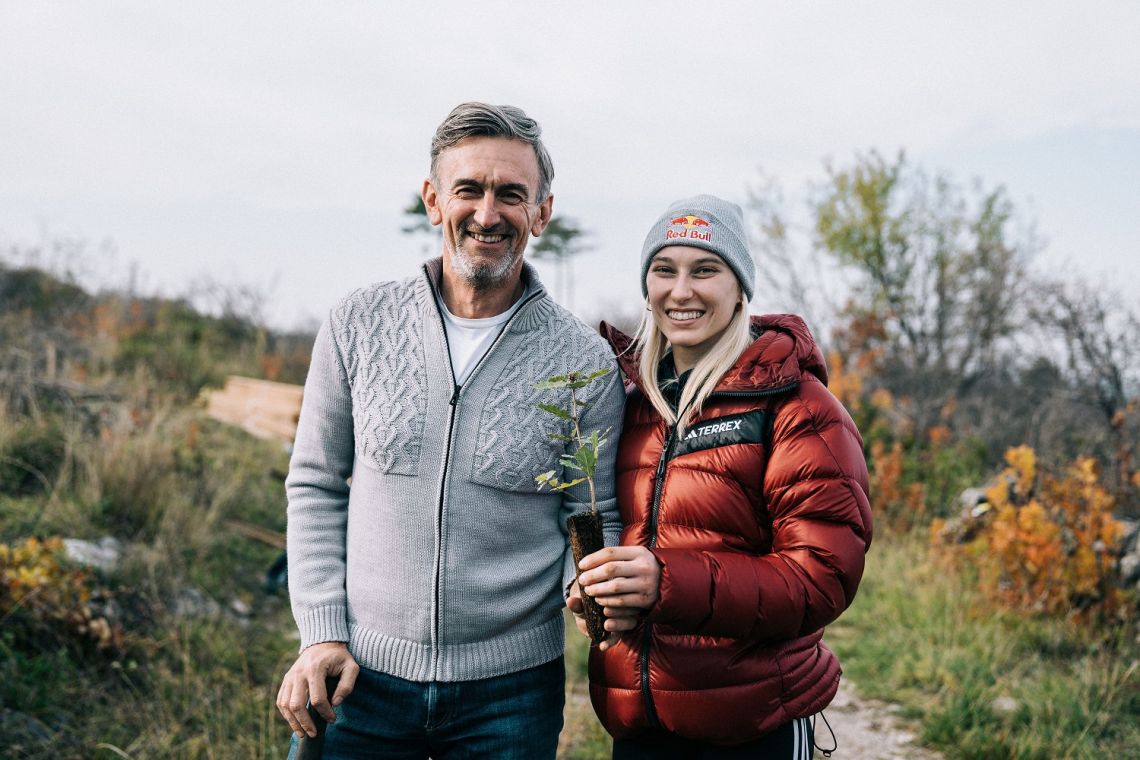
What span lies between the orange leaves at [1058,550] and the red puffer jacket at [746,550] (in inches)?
145

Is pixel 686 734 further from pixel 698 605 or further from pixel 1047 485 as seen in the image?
pixel 1047 485

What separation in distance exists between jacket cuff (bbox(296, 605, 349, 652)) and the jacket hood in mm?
981

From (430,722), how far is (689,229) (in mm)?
1415

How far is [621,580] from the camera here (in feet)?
5.82

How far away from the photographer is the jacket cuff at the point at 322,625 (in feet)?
6.73

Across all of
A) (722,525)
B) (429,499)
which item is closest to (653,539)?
(722,525)

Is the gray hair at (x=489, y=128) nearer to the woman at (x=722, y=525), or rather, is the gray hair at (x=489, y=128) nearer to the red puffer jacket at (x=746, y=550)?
the woman at (x=722, y=525)

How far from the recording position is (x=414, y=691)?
207cm

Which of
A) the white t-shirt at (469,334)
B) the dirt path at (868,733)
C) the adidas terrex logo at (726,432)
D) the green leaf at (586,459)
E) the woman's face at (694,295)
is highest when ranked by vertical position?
the woman's face at (694,295)

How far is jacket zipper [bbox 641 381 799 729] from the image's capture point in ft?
6.57

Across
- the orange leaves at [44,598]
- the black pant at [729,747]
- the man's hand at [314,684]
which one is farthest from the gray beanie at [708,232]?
the orange leaves at [44,598]

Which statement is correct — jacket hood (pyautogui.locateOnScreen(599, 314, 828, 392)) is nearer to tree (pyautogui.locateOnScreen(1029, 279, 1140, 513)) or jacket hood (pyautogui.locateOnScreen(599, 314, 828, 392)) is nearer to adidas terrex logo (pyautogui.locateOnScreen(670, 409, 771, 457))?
adidas terrex logo (pyautogui.locateOnScreen(670, 409, 771, 457))

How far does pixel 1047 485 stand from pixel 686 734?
465cm

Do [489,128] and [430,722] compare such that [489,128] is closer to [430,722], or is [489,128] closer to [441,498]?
[441,498]
